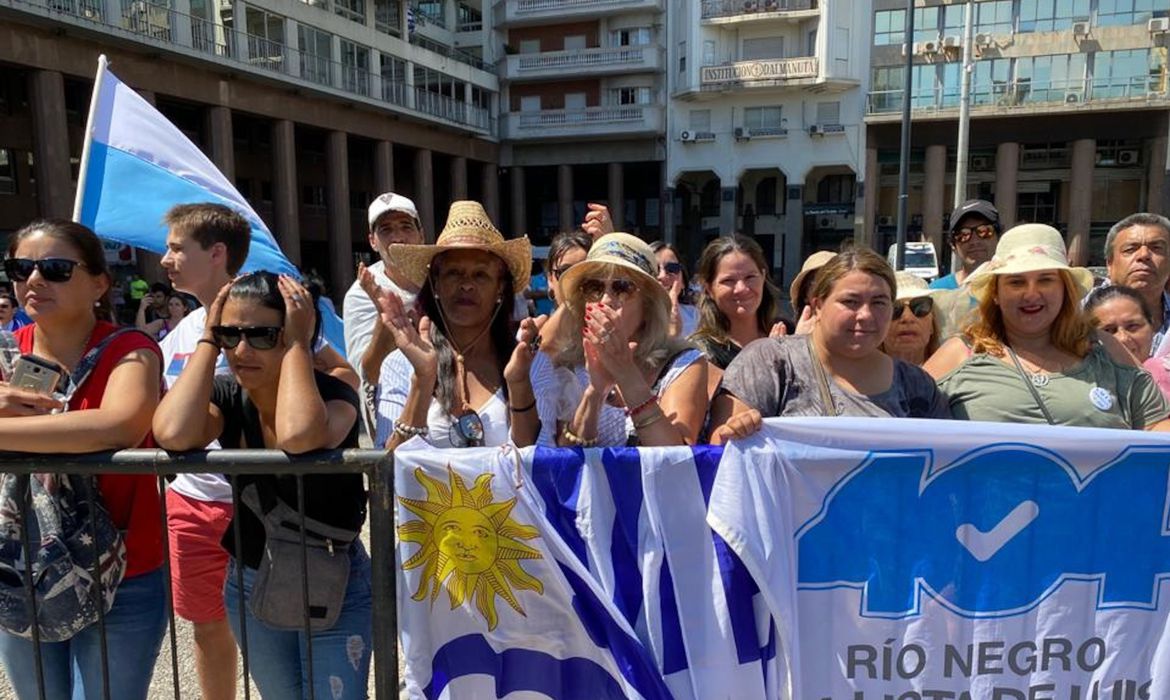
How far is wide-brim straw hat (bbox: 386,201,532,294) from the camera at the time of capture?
2758mm

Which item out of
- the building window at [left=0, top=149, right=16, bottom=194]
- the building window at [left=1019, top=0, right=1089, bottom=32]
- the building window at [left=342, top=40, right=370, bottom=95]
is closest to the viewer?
the building window at [left=0, top=149, right=16, bottom=194]

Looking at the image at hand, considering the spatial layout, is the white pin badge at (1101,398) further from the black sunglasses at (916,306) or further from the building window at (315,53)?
the building window at (315,53)

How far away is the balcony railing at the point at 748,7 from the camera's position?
36.6m

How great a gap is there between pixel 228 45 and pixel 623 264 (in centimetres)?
2700

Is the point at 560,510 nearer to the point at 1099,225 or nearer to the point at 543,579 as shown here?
the point at 543,579

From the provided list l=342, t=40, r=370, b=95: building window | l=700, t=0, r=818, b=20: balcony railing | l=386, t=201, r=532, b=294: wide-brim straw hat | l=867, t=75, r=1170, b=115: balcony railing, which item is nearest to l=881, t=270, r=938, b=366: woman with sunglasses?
l=386, t=201, r=532, b=294: wide-brim straw hat

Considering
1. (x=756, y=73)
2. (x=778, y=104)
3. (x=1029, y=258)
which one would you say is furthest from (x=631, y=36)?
(x=1029, y=258)

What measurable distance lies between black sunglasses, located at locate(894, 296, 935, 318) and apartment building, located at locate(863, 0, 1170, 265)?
3637 centimetres

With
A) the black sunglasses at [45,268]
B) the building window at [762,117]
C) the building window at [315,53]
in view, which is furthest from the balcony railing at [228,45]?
the black sunglasses at [45,268]

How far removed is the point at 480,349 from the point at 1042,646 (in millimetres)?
2051

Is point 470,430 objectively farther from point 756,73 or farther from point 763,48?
point 763,48

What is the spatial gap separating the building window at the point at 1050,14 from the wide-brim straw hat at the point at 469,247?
133 ft

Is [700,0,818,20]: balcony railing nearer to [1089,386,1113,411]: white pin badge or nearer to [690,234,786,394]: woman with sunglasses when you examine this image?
[690,234,786,394]: woman with sunglasses

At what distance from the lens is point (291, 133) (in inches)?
1112
